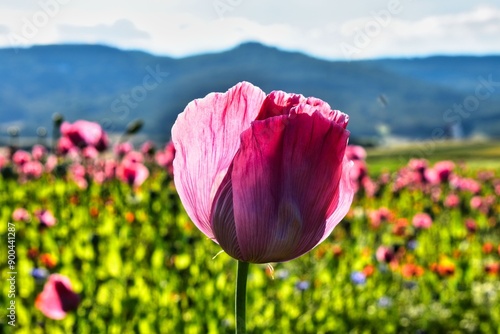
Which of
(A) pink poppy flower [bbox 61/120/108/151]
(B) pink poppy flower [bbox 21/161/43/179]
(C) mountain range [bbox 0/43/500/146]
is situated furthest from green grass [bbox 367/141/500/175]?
(C) mountain range [bbox 0/43/500/146]

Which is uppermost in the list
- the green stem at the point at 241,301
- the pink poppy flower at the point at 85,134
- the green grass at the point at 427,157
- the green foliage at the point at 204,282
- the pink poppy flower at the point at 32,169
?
the green grass at the point at 427,157

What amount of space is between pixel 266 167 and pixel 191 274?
2.79 metres

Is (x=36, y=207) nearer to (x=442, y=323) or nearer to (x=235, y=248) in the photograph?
(x=442, y=323)

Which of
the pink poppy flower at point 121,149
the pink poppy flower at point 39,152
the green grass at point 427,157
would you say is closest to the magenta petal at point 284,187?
the green grass at point 427,157

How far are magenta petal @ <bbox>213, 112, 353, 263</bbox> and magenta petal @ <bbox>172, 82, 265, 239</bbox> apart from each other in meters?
0.02

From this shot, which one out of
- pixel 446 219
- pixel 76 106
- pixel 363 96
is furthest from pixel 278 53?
pixel 446 219

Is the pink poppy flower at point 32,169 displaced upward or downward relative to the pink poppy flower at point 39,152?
downward

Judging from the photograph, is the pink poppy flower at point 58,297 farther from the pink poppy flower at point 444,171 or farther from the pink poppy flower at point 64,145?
the pink poppy flower at point 444,171

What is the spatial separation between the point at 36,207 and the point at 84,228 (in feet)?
2.42

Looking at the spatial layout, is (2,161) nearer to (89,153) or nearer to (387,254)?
(89,153)

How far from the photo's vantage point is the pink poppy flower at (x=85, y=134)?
156 inches

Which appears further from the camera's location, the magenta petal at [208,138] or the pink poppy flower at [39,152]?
the pink poppy flower at [39,152]

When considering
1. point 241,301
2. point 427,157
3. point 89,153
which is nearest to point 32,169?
point 89,153

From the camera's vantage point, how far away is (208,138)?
64 cm
